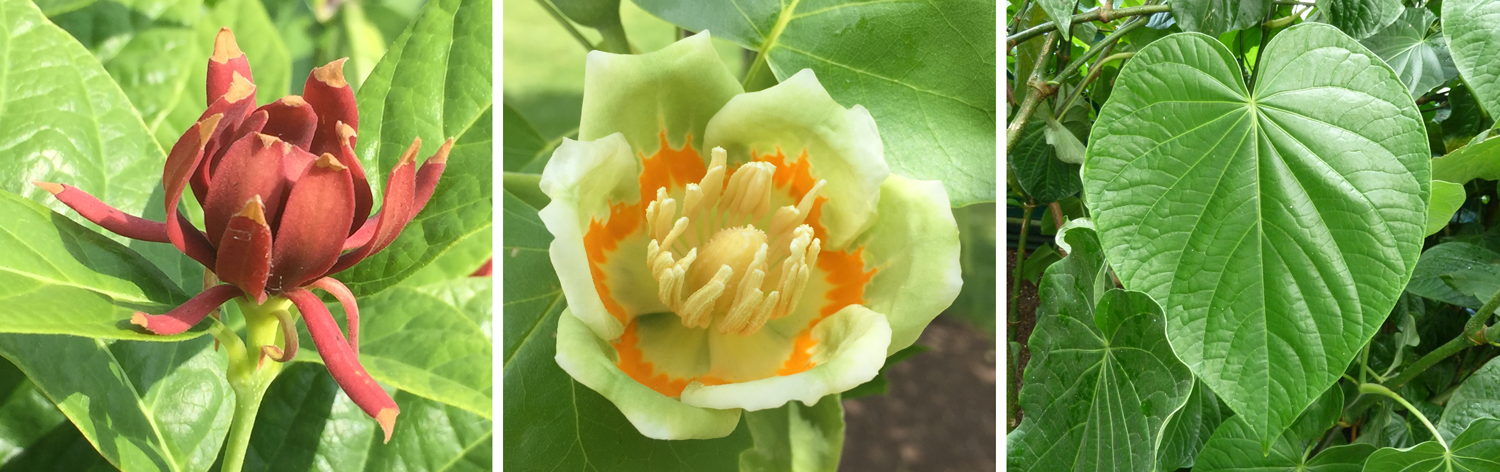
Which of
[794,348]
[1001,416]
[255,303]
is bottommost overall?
[1001,416]

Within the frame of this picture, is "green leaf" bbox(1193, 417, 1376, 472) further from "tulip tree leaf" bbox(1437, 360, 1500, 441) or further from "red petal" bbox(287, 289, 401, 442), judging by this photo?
"red petal" bbox(287, 289, 401, 442)

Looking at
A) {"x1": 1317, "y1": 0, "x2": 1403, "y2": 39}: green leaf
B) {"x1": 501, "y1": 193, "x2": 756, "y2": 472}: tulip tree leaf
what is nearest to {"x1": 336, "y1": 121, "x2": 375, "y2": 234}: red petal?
{"x1": 501, "y1": 193, "x2": 756, "y2": 472}: tulip tree leaf

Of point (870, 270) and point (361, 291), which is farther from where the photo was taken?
point (870, 270)

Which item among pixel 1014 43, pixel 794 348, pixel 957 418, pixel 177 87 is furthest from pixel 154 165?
pixel 1014 43

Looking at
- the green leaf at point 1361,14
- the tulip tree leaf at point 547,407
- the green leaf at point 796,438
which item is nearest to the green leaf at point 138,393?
the tulip tree leaf at point 547,407

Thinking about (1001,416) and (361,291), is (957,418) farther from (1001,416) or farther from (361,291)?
(361,291)

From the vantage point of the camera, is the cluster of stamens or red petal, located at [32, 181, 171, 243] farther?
the cluster of stamens
